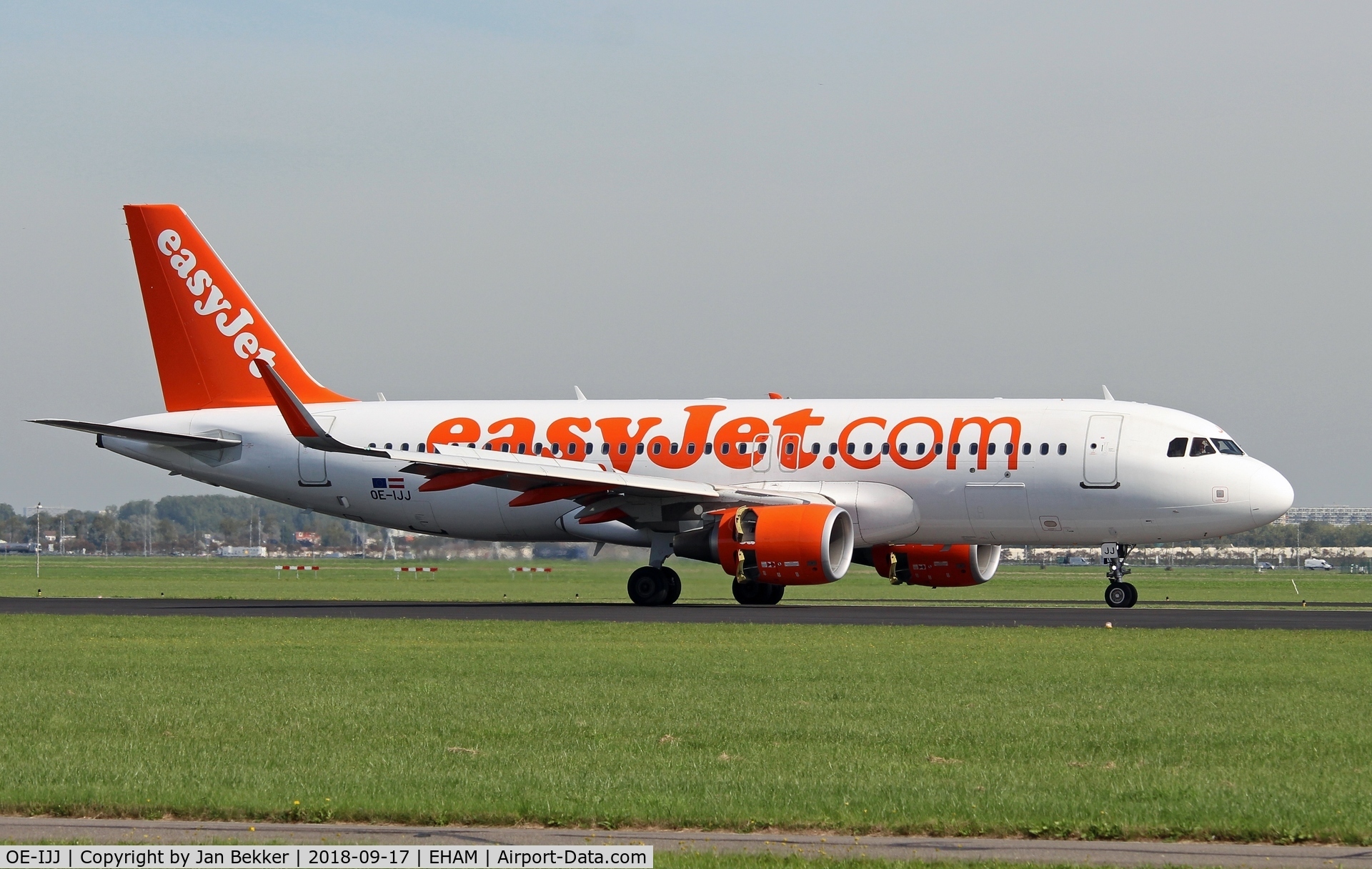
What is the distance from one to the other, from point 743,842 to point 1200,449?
89.7ft

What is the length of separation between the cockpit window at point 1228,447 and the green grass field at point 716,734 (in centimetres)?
1210

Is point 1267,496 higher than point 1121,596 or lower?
higher

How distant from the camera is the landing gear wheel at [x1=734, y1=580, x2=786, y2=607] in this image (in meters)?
37.4

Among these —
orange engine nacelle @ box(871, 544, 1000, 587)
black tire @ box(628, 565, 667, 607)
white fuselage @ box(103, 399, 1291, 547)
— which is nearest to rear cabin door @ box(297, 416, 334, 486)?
white fuselage @ box(103, 399, 1291, 547)

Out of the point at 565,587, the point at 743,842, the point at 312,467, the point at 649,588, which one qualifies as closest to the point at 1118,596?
the point at 649,588

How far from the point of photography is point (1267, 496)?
34812 mm

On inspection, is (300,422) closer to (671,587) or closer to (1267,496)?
(671,587)

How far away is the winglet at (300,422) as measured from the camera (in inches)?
1329

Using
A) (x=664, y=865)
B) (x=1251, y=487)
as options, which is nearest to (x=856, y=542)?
(x=1251, y=487)

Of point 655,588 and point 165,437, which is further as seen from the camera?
point 165,437

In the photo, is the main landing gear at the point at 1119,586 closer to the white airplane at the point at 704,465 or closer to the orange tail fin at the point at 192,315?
the white airplane at the point at 704,465

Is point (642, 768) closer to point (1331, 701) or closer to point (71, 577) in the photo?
point (1331, 701)

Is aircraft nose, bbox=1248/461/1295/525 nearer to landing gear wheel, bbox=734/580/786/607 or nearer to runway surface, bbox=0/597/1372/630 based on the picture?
runway surface, bbox=0/597/1372/630

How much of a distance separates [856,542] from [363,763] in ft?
81.1
